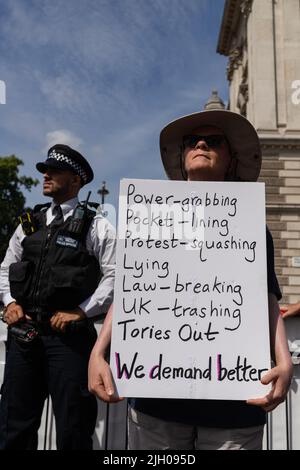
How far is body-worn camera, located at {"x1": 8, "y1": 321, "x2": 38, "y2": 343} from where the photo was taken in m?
2.48

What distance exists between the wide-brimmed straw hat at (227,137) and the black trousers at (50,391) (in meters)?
1.11

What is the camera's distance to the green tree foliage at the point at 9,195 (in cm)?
3225

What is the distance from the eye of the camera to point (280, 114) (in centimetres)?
2002

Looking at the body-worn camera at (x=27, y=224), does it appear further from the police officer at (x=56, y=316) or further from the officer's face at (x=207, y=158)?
the officer's face at (x=207, y=158)

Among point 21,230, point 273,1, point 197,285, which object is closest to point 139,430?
point 197,285

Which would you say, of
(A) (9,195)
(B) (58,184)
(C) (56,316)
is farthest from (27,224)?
(A) (9,195)

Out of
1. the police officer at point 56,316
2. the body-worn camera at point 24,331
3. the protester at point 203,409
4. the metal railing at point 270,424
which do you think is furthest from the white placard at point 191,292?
the metal railing at point 270,424

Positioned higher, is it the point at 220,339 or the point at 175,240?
the point at 175,240

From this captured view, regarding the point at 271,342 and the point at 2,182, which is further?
the point at 2,182

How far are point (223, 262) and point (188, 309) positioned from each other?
24 cm

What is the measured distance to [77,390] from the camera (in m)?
2.45
